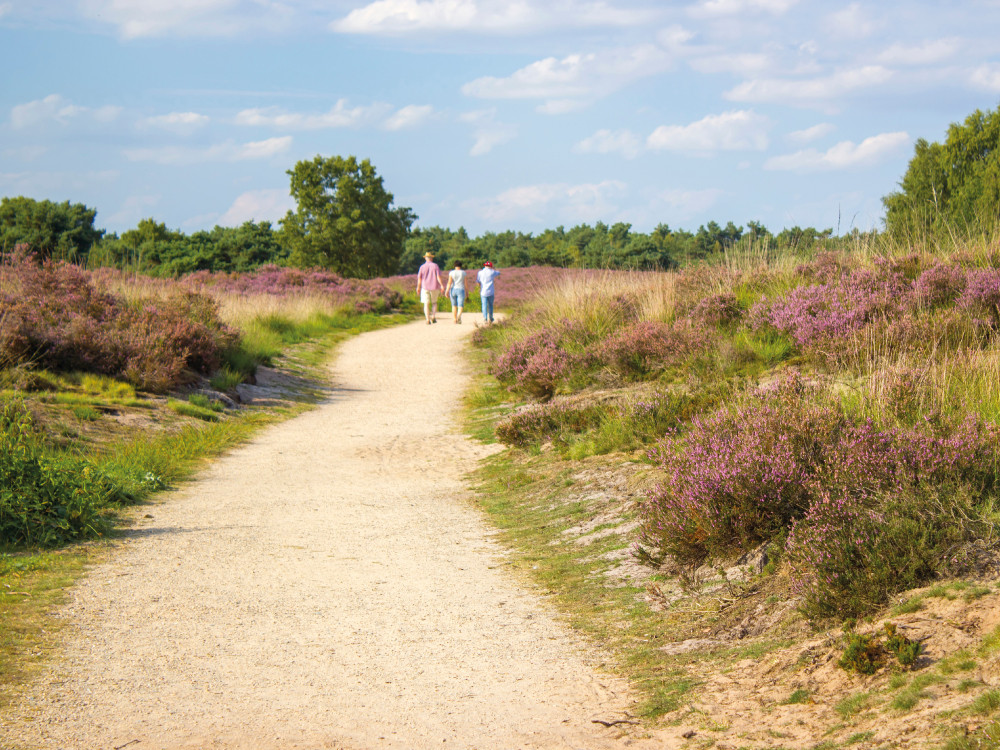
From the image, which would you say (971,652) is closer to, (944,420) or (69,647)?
(944,420)

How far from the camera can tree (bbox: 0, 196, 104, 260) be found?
41.1 metres

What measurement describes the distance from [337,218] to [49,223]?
17.0m

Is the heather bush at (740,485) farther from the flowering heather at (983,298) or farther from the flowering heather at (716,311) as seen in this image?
the flowering heather at (716,311)

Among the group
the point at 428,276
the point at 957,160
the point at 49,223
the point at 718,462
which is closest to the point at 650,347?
the point at 718,462

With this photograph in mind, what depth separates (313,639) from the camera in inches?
196

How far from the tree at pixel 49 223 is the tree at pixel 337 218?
12373 millimetres

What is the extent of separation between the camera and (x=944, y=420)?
5.36 m

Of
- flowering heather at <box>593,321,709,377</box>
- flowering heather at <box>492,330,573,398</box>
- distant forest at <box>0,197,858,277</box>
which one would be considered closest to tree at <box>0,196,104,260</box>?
distant forest at <box>0,197,858,277</box>

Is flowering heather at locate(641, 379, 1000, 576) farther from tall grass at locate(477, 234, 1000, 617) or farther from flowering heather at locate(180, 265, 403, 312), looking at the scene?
flowering heather at locate(180, 265, 403, 312)

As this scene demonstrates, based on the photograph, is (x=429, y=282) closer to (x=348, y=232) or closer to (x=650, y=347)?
(x=650, y=347)

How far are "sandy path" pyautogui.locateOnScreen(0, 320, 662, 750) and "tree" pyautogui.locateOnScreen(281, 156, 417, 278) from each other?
45635 millimetres

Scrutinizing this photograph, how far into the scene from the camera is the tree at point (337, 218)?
5334cm

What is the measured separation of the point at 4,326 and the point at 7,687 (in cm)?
897

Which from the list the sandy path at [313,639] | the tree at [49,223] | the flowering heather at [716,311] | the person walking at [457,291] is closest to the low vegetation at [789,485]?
the flowering heather at [716,311]
